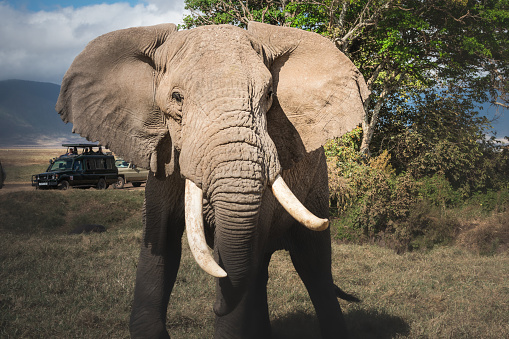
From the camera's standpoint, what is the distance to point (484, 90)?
705 inches

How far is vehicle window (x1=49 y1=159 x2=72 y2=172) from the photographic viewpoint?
72.3ft

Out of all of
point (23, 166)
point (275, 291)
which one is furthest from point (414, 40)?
point (23, 166)

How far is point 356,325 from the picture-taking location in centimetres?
556

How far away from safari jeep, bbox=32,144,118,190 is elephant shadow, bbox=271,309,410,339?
54.8ft

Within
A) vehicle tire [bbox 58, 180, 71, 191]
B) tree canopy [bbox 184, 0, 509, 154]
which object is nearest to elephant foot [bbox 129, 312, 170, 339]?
tree canopy [bbox 184, 0, 509, 154]

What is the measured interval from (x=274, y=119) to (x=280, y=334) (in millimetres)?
2939

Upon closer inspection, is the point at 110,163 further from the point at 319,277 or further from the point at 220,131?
the point at 220,131

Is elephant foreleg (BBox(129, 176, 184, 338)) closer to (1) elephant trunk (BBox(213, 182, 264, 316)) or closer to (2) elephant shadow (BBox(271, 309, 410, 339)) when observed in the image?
(1) elephant trunk (BBox(213, 182, 264, 316))

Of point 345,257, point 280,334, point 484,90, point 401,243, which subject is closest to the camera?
point 280,334

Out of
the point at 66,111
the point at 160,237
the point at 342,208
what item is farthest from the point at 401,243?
the point at 66,111

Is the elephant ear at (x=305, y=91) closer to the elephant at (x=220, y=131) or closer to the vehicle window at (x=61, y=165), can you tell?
the elephant at (x=220, y=131)

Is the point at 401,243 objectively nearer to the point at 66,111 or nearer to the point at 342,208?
the point at 342,208

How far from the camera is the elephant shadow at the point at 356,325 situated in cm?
532

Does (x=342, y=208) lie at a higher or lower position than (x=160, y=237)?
lower
